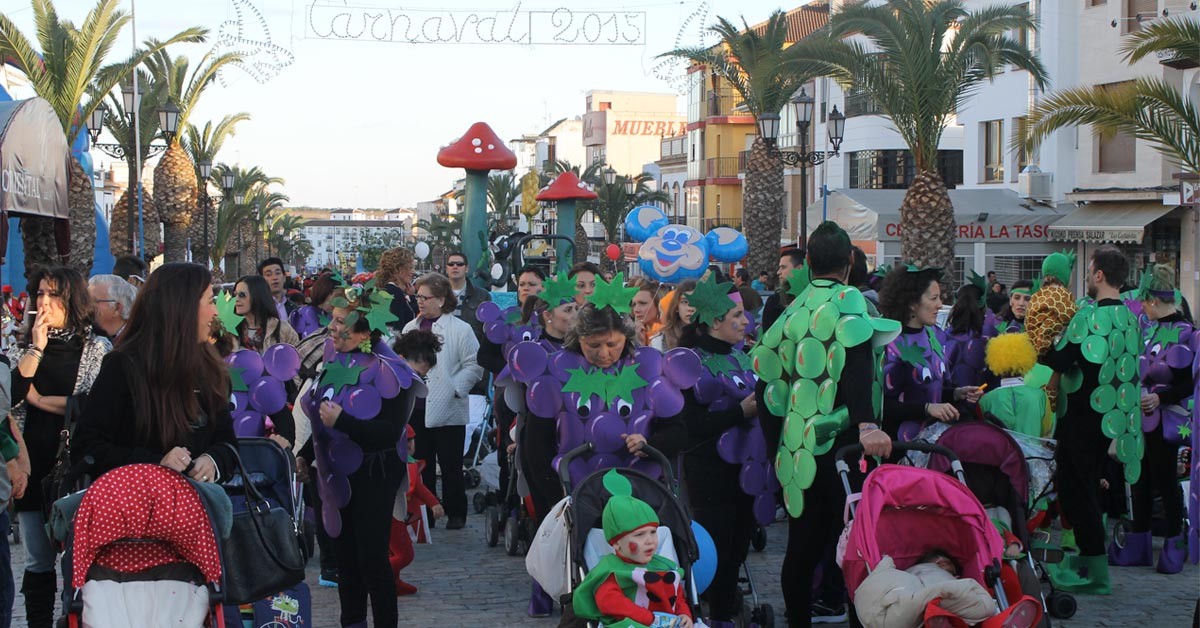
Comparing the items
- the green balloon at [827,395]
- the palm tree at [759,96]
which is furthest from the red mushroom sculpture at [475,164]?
the green balloon at [827,395]

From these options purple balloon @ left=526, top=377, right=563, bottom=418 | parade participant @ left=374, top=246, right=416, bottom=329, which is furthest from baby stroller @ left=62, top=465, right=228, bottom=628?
parade participant @ left=374, top=246, right=416, bottom=329

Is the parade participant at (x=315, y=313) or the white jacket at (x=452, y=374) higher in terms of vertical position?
the parade participant at (x=315, y=313)

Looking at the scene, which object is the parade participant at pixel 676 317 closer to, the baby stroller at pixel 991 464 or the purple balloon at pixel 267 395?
the baby stroller at pixel 991 464

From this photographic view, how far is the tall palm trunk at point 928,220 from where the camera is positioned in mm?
22125


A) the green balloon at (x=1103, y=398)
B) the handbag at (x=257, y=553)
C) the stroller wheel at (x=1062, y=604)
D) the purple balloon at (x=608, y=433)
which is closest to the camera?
the handbag at (x=257, y=553)

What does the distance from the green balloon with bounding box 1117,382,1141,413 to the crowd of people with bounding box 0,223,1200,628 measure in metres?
0.03

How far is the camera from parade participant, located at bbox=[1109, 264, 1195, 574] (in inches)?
319

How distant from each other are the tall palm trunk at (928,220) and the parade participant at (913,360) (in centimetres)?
1605

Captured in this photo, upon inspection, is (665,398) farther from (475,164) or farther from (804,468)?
(475,164)

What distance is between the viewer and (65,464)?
17.1 ft

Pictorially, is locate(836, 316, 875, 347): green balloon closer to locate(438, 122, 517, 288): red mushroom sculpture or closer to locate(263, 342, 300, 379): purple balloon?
locate(263, 342, 300, 379): purple balloon

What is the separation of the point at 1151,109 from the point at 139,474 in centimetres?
1326

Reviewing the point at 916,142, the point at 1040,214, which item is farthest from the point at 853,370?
the point at 1040,214

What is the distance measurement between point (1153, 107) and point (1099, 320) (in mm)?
8630
